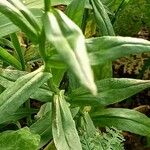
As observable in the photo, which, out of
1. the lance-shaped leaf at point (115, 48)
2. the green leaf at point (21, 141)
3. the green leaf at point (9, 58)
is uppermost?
the lance-shaped leaf at point (115, 48)

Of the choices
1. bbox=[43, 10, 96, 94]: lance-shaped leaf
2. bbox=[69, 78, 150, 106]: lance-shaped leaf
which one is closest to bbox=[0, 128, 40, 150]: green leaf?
bbox=[69, 78, 150, 106]: lance-shaped leaf

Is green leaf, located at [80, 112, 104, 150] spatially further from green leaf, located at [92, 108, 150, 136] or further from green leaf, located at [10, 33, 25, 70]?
green leaf, located at [10, 33, 25, 70]

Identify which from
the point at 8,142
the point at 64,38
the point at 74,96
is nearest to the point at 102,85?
the point at 74,96

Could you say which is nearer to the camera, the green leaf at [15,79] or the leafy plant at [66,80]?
the leafy plant at [66,80]

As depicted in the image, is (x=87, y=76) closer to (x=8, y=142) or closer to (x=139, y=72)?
(x=8, y=142)

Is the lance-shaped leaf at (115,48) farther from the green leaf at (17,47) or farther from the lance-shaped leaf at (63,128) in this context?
the green leaf at (17,47)

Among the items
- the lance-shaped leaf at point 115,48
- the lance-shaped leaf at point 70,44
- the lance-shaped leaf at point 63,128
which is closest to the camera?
the lance-shaped leaf at point 70,44

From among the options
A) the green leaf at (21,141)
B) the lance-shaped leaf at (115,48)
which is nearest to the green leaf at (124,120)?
the green leaf at (21,141)
